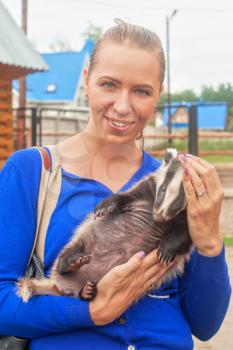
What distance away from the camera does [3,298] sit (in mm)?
2182

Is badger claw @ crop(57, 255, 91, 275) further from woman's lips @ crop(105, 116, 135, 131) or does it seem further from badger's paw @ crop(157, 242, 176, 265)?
woman's lips @ crop(105, 116, 135, 131)

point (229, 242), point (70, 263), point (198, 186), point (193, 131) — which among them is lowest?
point (229, 242)

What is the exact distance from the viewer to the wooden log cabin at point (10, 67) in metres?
11.9

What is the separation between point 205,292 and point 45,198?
774mm

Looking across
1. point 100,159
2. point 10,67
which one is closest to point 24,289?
point 100,159

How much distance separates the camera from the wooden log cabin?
1190cm

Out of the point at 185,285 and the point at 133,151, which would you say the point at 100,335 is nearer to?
the point at 185,285

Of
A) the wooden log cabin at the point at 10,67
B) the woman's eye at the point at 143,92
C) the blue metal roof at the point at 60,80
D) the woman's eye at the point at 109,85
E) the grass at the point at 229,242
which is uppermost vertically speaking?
the blue metal roof at the point at 60,80

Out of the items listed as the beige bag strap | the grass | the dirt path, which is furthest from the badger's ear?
the grass

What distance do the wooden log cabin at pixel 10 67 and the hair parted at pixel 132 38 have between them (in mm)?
9428

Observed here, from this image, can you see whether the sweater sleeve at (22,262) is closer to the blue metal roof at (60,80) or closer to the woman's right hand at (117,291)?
the woman's right hand at (117,291)

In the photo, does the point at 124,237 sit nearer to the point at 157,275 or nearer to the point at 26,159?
the point at 157,275

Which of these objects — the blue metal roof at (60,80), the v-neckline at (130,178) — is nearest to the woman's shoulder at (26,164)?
the v-neckline at (130,178)

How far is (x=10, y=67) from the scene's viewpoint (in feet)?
38.8
